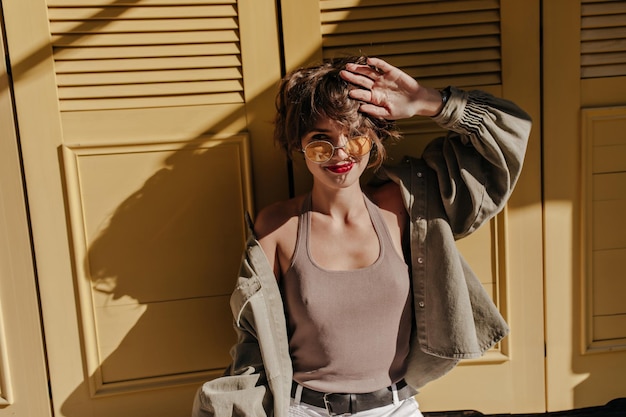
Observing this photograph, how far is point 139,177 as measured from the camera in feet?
5.63

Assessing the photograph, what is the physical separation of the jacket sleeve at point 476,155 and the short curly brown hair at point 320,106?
0.51ft

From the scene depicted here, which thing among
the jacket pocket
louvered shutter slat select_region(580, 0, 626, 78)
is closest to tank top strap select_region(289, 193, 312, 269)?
the jacket pocket

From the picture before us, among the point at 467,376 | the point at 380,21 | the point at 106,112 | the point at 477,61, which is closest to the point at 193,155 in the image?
the point at 106,112

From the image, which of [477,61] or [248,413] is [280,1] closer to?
[477,61]

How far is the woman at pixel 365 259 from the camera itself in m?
1.51

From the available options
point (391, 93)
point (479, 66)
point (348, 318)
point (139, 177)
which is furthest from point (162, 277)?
point (479, 66)

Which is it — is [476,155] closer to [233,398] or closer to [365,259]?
[365,259]

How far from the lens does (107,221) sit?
1725 millimetres

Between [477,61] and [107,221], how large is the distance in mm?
1175

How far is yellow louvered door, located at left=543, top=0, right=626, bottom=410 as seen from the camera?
1757mm

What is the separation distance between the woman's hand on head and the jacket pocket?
77 cm

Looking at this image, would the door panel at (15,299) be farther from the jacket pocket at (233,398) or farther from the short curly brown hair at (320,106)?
the short curly brown hair at (320,106)

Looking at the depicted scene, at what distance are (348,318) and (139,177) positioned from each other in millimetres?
722

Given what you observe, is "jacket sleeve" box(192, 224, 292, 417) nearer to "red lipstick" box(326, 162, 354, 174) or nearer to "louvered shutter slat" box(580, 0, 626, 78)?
"red lipstick" box(326, 162, 354, 174)
